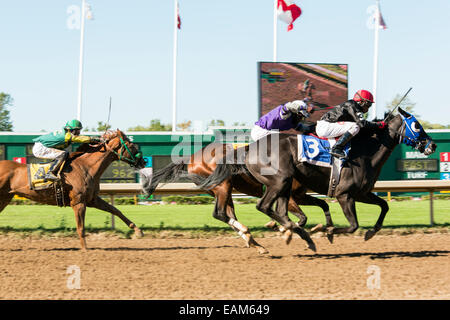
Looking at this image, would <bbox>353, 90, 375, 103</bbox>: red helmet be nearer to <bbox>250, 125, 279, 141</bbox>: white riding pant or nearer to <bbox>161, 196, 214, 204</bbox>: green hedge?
<bbox>250, 125, 279, 141</bbox>: white riding pant

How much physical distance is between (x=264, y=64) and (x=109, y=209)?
723 cm

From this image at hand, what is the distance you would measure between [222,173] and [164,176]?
3.79 ft

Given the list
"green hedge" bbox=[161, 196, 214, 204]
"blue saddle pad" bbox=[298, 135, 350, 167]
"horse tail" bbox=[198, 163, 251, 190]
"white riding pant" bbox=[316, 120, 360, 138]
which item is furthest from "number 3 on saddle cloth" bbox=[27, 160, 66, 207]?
"green hedge" bbox=[161, 196, 214, 204]

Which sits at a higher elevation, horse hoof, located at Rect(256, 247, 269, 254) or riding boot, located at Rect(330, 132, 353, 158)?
riding boot, located at Rect(330, 132, 353, 158)

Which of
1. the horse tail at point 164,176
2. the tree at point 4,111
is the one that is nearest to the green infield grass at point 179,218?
the horse tail at point 164,176

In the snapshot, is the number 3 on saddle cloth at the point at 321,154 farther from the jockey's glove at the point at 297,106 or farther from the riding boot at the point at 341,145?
the jockey's glove at the point at 297,106

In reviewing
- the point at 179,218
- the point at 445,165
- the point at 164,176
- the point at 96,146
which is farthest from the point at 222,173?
the point at 445,165

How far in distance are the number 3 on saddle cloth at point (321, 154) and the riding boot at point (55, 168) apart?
3.68 metres

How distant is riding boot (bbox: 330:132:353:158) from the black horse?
0.18m

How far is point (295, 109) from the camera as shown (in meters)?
7.64

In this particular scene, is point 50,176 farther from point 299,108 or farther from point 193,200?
point 193,200

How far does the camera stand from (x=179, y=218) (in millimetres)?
12266

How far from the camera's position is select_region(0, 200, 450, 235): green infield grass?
34.4 feet
